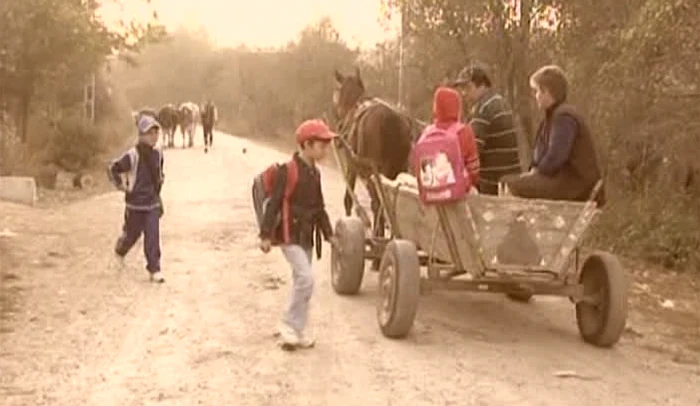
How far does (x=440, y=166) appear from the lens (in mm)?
8703

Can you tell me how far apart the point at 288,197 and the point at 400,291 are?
42.3 inches

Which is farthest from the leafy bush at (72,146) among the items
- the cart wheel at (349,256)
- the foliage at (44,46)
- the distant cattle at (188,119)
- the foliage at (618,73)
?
the cart wheel at (349,256)

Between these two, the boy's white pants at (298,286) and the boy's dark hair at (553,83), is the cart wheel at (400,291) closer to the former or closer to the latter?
the boy's white pants at (298,286)

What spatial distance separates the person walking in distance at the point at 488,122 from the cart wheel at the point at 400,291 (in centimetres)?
136

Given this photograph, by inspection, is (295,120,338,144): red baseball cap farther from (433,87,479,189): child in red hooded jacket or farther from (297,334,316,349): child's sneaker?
(297,334,316,349): child's sneaker

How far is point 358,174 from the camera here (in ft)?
38.8

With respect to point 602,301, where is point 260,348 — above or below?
below

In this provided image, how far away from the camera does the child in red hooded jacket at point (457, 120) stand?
9016mm

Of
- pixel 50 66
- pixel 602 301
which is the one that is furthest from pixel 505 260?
pixel 50 66

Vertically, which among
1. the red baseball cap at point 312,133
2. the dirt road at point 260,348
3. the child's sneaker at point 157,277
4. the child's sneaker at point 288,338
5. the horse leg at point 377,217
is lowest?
the dirt road at point 260,348

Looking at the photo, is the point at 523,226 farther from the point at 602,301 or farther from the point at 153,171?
the point at 153,171

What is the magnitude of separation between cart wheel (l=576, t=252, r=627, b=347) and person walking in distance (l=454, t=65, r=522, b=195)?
1255 millimetres

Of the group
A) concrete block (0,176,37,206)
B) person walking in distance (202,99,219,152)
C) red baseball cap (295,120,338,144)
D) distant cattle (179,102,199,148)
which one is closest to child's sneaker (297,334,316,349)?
red baseball cap (295,120,338,144)

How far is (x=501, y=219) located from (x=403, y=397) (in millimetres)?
1718
